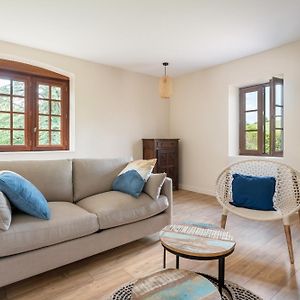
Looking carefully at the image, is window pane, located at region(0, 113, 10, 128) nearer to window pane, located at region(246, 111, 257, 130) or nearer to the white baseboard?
the white baseboard

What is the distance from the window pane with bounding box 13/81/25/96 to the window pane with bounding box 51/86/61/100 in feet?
1.41

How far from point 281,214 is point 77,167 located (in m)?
2.02

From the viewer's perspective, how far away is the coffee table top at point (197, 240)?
1372 mm

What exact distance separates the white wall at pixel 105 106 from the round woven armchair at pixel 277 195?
239cm

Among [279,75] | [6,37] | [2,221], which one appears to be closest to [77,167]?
[2,221]

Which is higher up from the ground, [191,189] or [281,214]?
[281,214]

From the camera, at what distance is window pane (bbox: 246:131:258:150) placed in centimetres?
404

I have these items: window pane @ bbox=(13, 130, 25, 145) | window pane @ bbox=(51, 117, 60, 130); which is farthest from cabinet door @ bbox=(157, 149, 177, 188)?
window pane @ bbox=(13, 130, 25, 145)

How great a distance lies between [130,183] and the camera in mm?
2410

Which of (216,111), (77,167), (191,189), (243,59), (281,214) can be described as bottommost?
(191,189)

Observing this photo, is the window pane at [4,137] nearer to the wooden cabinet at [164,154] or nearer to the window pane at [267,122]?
the wooden cabinet at [164,154]

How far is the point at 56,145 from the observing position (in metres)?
3.92

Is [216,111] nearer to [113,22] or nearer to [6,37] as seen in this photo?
[113,22]

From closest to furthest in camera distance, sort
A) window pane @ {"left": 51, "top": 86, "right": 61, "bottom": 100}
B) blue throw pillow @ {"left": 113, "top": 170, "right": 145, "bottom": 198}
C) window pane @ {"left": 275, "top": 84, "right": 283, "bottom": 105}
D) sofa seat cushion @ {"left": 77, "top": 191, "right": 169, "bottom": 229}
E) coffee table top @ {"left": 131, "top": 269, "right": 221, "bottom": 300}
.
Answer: coffee table top @ {"left": 131, "top": 269, "right": 221, "bottom": 300} < sofa seat cushion @ {"left": 77, "top": 191, "right": 169, "bottom": 229} < blue throw pillow @ {"left": 113, "top": 170, "right": 145, "bottom": 198} < window pane @ {"left": 275, "top": 84, "right": 283, "bottom": 105} < window pane @ {"left": 51, "top": 86, "right": 61, "bottom": 100}
